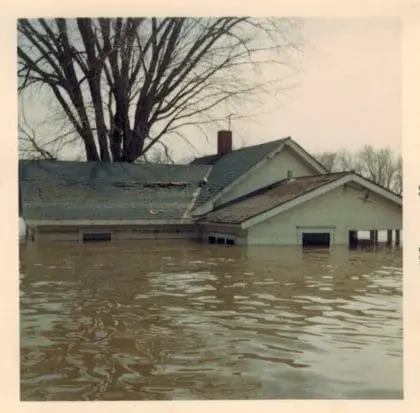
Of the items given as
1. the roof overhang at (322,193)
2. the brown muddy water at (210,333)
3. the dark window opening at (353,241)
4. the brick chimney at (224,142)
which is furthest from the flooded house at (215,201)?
the brown muddy water at (210,333)

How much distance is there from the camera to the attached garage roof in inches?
494

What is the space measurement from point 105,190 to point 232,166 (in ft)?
10.6

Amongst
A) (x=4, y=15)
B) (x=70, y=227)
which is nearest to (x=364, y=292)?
(x=4, y=15)

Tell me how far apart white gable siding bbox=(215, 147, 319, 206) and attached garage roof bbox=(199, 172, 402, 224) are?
0.19 meters

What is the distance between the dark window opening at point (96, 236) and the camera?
13.8m

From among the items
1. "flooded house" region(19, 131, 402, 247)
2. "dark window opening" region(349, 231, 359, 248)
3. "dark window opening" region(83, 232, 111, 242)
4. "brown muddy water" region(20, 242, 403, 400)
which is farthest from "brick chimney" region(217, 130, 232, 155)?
"brown muddy water" region(20, 242, 403, 400)

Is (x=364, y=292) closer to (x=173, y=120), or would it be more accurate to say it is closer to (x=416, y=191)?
(x=416, y=191)

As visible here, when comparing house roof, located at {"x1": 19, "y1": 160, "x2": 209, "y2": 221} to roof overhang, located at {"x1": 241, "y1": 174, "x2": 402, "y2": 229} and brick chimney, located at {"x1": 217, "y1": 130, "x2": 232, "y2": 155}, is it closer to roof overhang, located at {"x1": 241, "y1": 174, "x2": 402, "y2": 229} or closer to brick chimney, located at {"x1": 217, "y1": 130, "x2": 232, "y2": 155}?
brick chimney, located at {"x1": 217, "y1": 130, "x2": 232, "y2": 155}

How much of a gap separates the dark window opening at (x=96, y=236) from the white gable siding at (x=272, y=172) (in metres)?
2.84

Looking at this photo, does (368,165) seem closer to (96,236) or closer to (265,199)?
(265,199)

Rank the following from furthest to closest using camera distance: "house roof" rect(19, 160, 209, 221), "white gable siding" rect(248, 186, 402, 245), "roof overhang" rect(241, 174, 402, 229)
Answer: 1. "house roof" rect(19, 160, 209, 221)
2. "white gable siding" rect(248, 186, 402, 245)
3. "roof overhang" rect(241, 174, 402, 229)

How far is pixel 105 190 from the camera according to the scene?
14695mm
